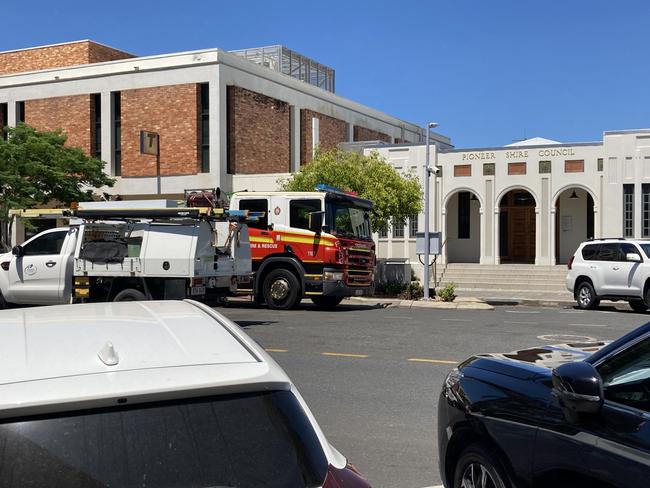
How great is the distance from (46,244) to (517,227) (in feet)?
76.4

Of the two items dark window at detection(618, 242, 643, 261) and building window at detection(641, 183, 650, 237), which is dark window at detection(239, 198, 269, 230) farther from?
building window at detection(641, 183, 650, 237)

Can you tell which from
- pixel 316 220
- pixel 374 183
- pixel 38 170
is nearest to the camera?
pixel 316 220

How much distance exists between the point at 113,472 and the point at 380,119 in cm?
4457

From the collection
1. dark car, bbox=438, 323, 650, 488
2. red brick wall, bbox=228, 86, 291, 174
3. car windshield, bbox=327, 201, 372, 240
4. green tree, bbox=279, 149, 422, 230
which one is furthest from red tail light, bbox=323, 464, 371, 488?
red brick wall, bbox=228, 86, 291, 174

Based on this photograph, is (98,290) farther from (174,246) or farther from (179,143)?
(179,143)

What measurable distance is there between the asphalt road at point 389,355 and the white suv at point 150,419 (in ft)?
10.1

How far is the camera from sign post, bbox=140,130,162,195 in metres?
30.2

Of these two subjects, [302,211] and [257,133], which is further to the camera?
[257,133]

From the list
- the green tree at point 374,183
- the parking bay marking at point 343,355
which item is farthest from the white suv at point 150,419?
the green tree at point 374,183

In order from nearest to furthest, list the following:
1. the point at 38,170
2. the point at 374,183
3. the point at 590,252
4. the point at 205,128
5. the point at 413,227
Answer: the point at 590,252 → the point at 374,183 → the point at 38,170 → the point at 413,227 → the point at 205,128

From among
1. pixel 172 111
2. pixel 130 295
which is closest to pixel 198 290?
pixel 130 295

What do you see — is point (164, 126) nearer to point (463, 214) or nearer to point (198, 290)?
point (463, 214)

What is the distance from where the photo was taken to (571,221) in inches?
1182

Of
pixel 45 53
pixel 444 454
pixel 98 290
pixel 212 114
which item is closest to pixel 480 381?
pixel 444 454
